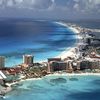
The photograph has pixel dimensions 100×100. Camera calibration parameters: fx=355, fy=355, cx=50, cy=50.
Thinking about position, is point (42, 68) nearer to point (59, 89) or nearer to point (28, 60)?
point (28, 60)

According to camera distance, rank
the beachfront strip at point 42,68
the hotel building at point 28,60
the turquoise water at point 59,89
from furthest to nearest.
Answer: the hotel building at point 28,60, the beachfront strip at point 42,68, the turquoise water at point 59,89

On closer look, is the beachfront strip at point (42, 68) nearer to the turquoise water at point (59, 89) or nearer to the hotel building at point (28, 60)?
the hotel building at point (28, 60)

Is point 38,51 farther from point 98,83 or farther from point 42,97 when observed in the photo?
point 42,97

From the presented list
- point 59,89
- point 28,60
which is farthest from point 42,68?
point 59,89

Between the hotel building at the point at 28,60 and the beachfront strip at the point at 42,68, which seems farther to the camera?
the hotel building at the point at 28,60

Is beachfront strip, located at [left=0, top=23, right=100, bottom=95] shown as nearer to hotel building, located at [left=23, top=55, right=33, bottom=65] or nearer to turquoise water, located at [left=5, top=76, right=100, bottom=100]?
hotel building, located at [left=23, top=55, right=33, bottom=65]

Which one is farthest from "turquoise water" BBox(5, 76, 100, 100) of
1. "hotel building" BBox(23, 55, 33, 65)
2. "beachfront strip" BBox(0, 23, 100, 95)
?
"hotel building" BBox(23, 55, 33, 65)

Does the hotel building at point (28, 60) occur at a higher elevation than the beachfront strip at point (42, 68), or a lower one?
higher

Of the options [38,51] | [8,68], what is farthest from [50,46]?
[8,68]

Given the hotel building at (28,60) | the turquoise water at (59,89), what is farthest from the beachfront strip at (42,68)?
the turquoise water at (59,89)
